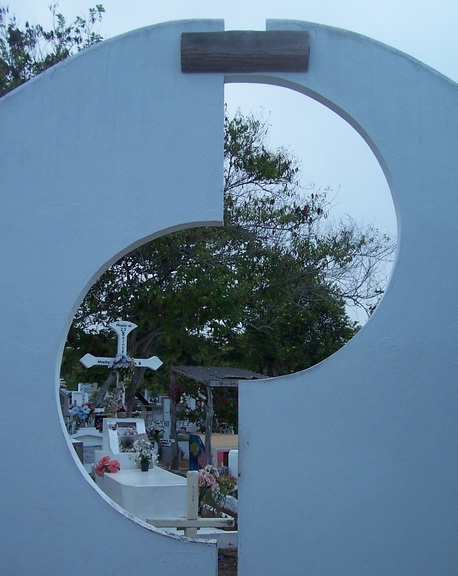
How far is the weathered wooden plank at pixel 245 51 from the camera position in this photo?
471 cm

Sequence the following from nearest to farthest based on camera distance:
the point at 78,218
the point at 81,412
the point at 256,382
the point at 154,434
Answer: the point at 256,382 → the point at 78,218 → the point at 81,412 → the point at 154,434

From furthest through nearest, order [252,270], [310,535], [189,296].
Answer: [252,270]
[189,296]
[310,535]

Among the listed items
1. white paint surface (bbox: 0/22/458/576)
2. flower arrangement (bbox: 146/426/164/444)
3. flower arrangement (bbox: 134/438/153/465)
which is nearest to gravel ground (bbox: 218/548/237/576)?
flower arrangement (bbox: 134/438/153/465)

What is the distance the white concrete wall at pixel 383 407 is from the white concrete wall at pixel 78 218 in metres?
0.58

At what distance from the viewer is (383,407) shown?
4.61 metres

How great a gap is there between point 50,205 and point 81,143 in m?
0.44

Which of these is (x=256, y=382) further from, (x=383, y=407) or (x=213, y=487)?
(x=213, y=487)

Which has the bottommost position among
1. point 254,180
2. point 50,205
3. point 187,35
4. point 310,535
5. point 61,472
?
point 310,535

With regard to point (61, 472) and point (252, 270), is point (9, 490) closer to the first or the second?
point (61, 472)

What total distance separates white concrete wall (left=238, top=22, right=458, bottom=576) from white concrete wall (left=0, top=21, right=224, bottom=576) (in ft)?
1.90

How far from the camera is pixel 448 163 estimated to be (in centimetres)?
475

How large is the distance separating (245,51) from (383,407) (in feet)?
7.82

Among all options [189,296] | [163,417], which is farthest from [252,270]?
[163,417]

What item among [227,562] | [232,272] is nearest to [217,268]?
[232,272]
